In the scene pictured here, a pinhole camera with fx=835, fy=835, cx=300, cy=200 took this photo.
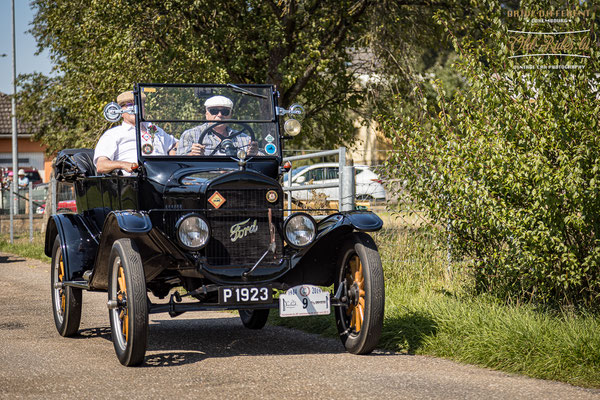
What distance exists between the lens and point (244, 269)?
628cm

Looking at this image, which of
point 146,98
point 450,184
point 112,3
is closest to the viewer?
point 450,184

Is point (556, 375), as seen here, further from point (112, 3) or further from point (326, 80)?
point (326, 80)

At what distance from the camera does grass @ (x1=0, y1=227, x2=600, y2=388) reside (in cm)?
550

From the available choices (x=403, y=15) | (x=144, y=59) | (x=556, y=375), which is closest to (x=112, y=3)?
(x=144, y=59)

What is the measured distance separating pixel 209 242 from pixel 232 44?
1165 cm

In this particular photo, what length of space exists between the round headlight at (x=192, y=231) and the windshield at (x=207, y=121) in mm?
1202

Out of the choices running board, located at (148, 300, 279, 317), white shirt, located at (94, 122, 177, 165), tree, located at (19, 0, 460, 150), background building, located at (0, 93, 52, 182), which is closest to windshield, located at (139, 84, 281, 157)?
white shirt, located at (94, 122, 177, 165)

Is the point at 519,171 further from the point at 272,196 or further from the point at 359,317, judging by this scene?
the point at 272,196

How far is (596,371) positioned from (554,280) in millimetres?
1404

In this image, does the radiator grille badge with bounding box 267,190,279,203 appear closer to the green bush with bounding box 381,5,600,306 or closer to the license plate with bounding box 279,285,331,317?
the license plate with bounding box 279,285,331,317

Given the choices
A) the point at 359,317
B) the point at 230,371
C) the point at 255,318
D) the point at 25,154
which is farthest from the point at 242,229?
the point at 25,154

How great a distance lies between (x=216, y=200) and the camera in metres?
6.34

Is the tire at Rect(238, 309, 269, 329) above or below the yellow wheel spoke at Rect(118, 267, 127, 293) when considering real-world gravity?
below

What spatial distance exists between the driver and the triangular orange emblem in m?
0.96
